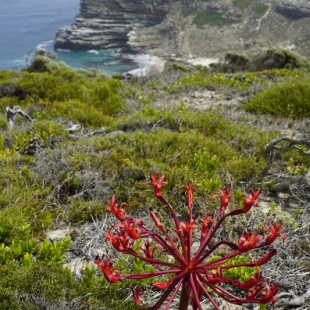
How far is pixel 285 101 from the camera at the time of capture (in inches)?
340

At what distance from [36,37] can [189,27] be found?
1917 inches

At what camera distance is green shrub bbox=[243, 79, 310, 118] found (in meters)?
8.33

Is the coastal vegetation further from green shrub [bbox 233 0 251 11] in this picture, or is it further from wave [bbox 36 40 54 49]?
green shrub [bbox 233 0 251 11]

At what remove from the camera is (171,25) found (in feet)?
390

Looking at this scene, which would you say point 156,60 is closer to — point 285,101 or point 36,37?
point 36,37

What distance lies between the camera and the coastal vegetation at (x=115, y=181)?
9.17 ft

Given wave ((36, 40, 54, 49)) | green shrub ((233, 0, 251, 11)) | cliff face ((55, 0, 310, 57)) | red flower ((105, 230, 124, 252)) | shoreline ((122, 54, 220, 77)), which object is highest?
green shrub ((233, 0, 251, 11))

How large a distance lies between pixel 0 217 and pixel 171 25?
124035 millimetres

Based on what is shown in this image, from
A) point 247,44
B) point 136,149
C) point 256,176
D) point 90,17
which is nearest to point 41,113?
point 136,149

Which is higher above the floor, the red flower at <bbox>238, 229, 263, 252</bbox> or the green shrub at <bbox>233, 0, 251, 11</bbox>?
the green shrub at <bbox>233, 0, 251, 11</bbox>

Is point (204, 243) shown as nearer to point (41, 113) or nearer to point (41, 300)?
point (41, 300)

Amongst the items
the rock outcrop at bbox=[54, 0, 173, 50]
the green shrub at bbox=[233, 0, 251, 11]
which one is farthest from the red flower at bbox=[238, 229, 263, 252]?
the green shrub at bbox=[233, 0, 251, 11]

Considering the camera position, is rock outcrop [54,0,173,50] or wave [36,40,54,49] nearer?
wave [36,40,54,49]

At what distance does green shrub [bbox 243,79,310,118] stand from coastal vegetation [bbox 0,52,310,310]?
26mm
